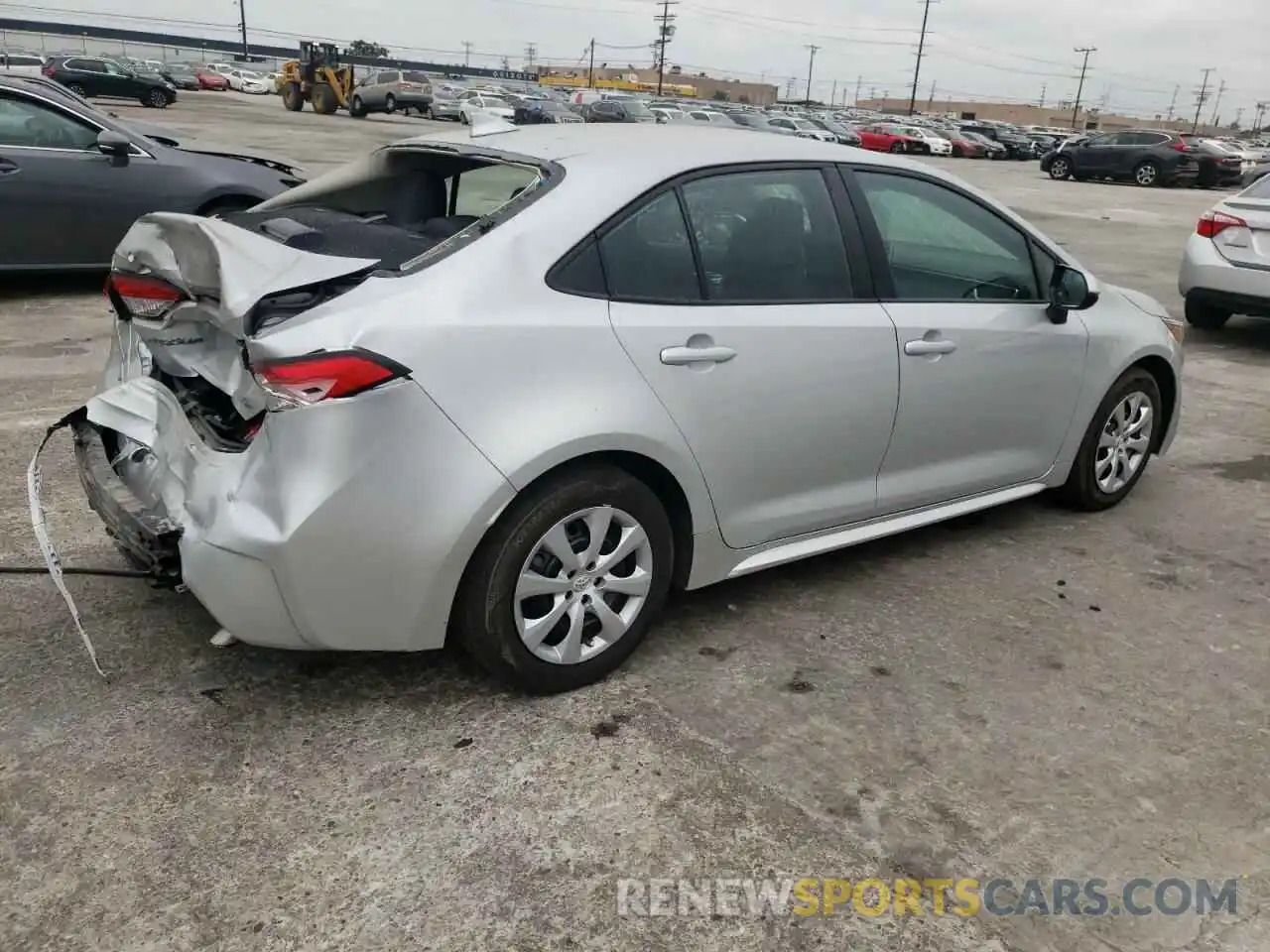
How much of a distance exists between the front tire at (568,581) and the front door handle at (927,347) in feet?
3.64

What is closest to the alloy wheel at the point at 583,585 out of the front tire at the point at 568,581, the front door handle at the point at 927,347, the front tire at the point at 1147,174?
the front tire at the point at 568,581

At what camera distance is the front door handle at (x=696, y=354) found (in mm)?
3008

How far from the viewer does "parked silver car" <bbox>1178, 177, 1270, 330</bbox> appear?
25.8ft

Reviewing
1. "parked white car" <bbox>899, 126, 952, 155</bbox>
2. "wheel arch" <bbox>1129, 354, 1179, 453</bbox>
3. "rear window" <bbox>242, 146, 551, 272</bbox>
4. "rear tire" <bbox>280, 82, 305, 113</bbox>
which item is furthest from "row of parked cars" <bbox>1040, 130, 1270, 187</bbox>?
"rear window" <bbox>242, 146, 551, 272</bbox>

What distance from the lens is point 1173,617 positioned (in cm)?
377

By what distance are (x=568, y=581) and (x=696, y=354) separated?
749mm

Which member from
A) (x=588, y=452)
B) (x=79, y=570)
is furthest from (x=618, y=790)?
(x=79, y=570)

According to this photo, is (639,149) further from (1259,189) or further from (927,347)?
(1259,189)

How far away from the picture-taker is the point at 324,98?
42.1 meters

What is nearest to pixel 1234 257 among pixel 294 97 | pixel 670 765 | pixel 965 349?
pixel 965 349

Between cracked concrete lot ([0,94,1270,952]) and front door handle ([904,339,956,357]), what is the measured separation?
34.5 inches

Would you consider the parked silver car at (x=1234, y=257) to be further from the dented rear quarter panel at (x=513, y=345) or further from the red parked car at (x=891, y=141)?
the red parked car at (x=891, y=141)

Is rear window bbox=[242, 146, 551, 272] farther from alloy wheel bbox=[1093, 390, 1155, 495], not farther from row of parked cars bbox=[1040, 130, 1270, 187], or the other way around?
row of parked cars bbox=[1040, 130, 1270, 187]

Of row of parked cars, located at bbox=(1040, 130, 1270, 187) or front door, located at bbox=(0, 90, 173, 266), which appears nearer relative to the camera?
front door, located at bbox=(0, 90, 173, 266)
